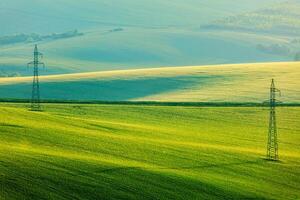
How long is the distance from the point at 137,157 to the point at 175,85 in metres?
33.5

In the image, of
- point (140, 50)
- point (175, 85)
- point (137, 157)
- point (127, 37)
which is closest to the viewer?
point (137, 157)

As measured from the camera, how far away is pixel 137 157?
27125 mm

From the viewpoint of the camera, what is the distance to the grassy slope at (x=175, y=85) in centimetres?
5284

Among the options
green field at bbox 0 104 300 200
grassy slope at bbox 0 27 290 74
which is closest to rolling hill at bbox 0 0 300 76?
grassy slope at bbox 0 27 290 74

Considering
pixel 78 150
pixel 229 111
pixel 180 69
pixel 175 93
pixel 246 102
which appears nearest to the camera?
pixel 78 150

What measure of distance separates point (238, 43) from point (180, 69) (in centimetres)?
4319

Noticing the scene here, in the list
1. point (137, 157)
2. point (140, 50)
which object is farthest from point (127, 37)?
point (137, 157)

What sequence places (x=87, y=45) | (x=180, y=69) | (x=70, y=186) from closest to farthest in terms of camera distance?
(x=70, y=186)
(x=180, y=69)
(x=87, y=45)

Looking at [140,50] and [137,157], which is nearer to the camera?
[137,157]

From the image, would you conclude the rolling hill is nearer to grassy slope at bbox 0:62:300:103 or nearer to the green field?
grassy slope at bbox 0:62:300:103

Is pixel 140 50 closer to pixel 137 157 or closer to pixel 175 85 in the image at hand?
pixel 175 85

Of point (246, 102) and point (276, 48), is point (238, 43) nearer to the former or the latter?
point (276, 48)

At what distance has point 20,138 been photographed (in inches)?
1059

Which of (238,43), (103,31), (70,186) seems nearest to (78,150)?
(70,186)
